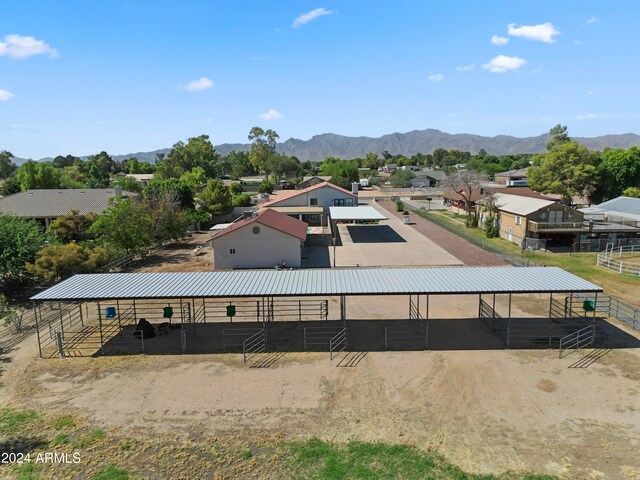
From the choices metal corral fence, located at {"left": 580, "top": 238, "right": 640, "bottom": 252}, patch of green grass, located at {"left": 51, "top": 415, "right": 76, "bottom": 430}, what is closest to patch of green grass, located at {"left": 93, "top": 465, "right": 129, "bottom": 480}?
patch of green grass, located at {"left": 51, "top": 415, "right": 76, "bottom": 430}

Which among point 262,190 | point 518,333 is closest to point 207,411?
point 518,333

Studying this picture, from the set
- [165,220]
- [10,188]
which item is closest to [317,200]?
[165,220]

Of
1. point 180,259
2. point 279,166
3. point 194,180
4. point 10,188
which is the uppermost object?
point 279,166

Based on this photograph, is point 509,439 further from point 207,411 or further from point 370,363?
point 207,411

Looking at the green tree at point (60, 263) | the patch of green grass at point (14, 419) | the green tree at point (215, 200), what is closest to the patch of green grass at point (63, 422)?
the patch of green grass at point (14, 419)

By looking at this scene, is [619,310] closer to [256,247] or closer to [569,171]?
[256,247]

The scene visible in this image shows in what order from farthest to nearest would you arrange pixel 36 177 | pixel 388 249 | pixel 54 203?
1. pixel 36 177
2. pixel 54 203
3. pixel 388 249

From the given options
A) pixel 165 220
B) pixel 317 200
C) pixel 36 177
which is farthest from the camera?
pixel 36 177
